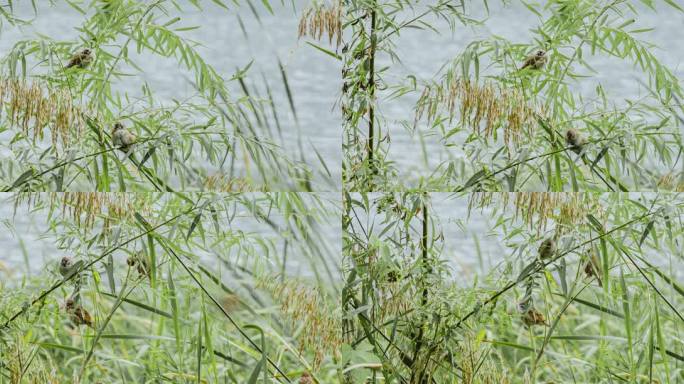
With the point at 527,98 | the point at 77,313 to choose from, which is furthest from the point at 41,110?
the point at 527,98

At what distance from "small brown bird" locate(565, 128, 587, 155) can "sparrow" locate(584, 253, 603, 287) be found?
26 cm

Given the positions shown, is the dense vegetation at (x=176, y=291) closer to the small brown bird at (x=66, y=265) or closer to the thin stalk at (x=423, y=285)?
the small brown bird at (x=66, y=265)

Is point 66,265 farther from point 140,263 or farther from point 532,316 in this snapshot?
point 532,316

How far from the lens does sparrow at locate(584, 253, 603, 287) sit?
98.9 inches

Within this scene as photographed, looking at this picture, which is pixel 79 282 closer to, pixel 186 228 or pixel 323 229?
pixel 186 228

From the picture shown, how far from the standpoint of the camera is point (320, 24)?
8.24 ft

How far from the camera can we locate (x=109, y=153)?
98.5 inches

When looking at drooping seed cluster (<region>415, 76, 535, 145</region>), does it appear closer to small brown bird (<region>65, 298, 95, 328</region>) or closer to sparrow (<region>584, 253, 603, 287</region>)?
sparrow (<region>584, 253, 603, 287</region>)

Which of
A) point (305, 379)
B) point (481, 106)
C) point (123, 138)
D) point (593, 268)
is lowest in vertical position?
point (305, 379)

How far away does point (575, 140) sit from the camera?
2.50 meters

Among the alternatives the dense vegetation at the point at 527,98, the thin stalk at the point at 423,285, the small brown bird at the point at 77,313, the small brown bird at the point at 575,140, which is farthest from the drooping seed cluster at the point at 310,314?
the small brown bird at the point at 575,140

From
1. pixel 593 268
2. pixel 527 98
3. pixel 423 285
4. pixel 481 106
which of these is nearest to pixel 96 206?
pixel 423 285

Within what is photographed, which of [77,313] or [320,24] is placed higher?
[320,24]

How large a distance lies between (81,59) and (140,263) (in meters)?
0.51
